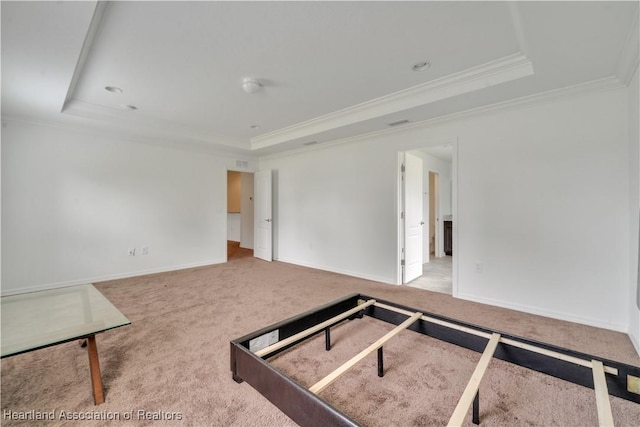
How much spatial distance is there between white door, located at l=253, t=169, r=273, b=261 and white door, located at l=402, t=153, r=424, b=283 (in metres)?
2.84

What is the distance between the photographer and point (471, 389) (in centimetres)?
120

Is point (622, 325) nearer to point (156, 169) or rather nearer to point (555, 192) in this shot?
point (555, 192)

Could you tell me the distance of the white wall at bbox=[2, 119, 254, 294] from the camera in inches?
141

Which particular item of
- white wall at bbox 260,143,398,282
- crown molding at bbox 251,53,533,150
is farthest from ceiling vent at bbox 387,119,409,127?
white wall at bbox 260,143,398,282

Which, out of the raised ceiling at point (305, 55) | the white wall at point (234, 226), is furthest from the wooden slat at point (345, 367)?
the white wall at point (234, 226)

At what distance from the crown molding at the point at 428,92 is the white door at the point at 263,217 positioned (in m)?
1.74

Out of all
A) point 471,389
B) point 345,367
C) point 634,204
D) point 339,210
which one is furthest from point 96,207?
point 634,204

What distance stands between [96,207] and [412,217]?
4839mm

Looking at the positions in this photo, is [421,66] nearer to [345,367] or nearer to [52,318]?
[345,367]

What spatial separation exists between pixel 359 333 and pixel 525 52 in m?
2.71

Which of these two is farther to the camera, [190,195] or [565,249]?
[190,195]

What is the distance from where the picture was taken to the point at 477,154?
10.7ft

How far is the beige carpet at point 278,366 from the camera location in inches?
59.6

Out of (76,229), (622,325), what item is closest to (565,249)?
(622,325)
